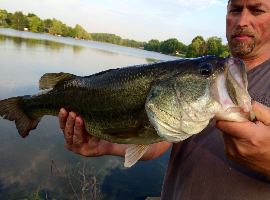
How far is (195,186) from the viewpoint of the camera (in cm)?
218

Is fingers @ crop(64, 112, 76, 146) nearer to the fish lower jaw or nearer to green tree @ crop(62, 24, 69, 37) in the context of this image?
A: the fish lower jaw

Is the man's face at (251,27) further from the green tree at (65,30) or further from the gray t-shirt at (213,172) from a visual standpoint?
the green tree at (65,30)

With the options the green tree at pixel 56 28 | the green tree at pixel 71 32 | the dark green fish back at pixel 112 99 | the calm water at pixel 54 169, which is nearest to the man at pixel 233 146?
the dark green fish back at pixel 112 99

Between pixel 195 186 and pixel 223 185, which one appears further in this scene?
pixel 195 186

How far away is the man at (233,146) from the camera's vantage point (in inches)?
57.9

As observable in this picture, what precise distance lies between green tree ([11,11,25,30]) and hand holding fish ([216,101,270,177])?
12267cm

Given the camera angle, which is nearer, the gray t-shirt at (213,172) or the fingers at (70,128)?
the gray t-shirt at (213,172)

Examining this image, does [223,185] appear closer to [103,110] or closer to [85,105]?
[103,110]

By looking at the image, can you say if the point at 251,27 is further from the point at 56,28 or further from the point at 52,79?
the point at 56,28

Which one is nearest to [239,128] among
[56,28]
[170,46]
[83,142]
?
[83,142]

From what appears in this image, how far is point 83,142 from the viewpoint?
2988mm

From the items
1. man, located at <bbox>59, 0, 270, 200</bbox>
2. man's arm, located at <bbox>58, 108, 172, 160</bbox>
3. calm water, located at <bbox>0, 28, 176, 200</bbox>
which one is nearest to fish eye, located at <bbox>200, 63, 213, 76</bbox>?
man, located at <bbox>59, 0, 270, 200</bbox>

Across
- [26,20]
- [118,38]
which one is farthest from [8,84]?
[118,38]

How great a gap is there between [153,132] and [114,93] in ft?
2.35
